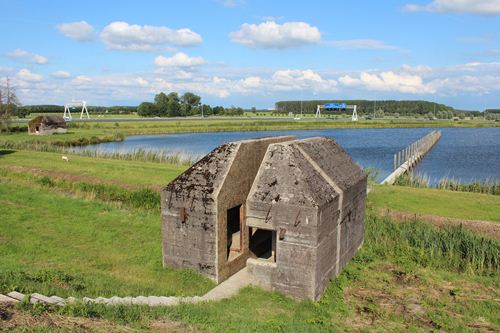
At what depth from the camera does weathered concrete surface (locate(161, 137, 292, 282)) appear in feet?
42.3

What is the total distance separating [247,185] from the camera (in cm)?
1434

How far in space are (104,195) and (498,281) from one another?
20.3 metres

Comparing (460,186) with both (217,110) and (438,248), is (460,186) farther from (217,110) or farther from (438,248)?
(217,110)

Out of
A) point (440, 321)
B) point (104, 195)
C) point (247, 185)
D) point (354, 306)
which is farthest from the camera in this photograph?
point (104, 195)

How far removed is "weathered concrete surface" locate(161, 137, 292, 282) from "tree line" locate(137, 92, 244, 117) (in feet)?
468

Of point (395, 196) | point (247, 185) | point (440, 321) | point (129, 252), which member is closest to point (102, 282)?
point (129, 252)

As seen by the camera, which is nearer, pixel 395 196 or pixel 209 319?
pixel 209 319

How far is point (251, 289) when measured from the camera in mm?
12672

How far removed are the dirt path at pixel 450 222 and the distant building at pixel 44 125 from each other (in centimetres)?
6258

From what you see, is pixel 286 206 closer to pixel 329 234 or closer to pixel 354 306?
pixel 329 234

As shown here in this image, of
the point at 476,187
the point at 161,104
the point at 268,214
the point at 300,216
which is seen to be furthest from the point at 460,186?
the point at 161,104

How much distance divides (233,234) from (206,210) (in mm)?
3373

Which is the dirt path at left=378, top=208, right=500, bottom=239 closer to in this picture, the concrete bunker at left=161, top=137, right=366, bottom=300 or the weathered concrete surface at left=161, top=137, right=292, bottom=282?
the concrete bunker at left=161, top=137, right=366, bottom=300

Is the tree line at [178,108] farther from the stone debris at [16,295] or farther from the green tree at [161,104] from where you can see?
the stone debris at [16,295]
